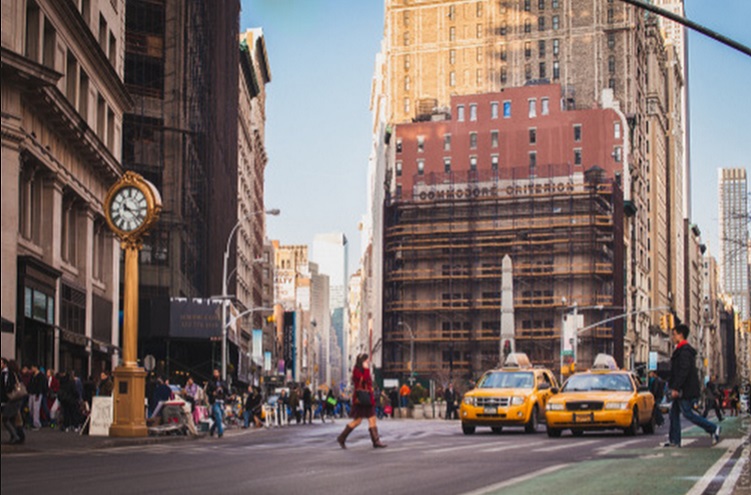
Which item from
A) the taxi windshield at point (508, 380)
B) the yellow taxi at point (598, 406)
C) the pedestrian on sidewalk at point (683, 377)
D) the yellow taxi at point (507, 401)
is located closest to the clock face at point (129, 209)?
the yellow taxi at point (598, 406)

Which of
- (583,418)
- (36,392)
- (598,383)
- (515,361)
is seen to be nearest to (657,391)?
(598,383)

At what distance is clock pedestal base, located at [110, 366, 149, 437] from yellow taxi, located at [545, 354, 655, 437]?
367 inches

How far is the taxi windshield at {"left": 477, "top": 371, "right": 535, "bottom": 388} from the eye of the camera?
103ft

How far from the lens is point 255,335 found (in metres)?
121

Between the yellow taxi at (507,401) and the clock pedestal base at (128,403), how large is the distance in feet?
28.4

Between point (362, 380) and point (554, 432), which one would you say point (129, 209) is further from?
point (554, 432)

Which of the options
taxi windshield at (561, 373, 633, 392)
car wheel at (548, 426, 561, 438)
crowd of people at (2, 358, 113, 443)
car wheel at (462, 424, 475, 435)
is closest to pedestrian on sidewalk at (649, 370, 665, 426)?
taxi windshield at (561, 373, 633, 392)

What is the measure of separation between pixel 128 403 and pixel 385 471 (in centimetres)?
1335

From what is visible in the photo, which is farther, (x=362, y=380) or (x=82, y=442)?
(x=82, y=442)

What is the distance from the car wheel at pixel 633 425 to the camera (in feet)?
89.5

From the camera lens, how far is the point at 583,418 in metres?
27.0

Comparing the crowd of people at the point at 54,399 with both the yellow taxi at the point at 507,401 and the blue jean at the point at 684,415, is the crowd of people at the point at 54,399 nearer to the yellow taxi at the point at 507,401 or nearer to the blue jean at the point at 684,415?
the yellow taxi at the point at 507,401

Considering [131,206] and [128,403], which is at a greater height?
[131,206]

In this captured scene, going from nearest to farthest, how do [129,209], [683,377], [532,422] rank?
1. [683,377]
2. [129,209]
3. [532,422]
